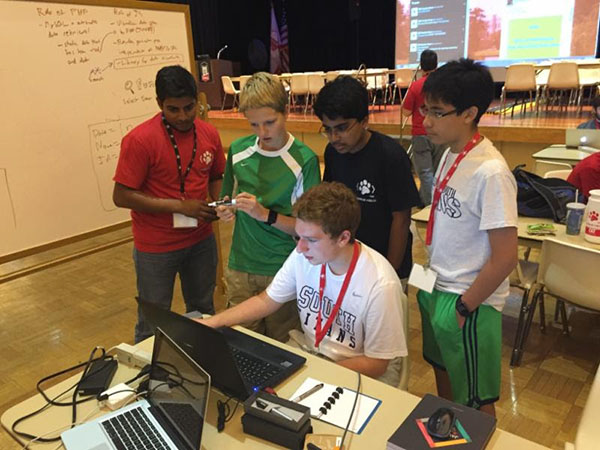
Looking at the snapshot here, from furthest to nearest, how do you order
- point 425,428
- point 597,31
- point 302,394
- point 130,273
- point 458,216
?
point 597,31, point 130,273, point 458,216, point 302,394, point 425,428

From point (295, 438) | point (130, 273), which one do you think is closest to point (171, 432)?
point (295, 438)

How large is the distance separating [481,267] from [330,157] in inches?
28.4

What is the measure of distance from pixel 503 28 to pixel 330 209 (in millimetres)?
8522

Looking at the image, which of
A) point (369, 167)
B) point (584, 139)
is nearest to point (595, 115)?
point (584, 139)

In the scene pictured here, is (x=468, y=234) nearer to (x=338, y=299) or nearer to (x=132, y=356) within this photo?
(x=338, y=299)

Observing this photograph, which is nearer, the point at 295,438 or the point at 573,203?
the point at 295,438

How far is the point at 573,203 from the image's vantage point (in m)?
2.36

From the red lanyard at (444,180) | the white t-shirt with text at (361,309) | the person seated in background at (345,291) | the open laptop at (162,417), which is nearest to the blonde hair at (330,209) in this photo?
the person seated in background at (345,291)

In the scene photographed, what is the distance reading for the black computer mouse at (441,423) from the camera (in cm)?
90

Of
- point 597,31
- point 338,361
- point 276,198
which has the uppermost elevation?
point 597,31

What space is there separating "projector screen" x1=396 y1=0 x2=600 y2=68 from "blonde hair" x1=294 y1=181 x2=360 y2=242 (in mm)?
7545

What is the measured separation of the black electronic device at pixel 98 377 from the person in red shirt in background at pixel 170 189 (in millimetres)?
653

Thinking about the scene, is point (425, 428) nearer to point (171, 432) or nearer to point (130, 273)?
point (171, 432)

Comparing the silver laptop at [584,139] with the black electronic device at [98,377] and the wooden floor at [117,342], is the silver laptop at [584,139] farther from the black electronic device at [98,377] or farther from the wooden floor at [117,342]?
the black electronic device at [98,377]
